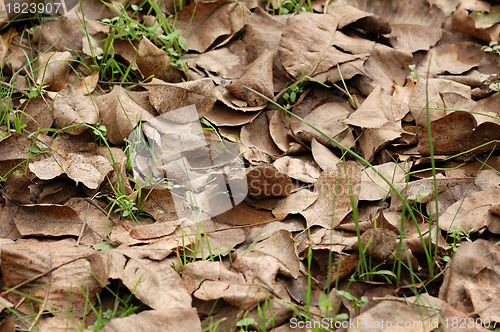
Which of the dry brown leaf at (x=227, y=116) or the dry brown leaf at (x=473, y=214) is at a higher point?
the dry brown leaf at (x=227, y=116)

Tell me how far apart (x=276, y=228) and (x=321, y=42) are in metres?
1.16

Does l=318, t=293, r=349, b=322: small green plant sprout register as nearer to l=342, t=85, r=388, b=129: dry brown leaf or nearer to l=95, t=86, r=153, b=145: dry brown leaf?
l=342, t=85, r=388, b=129: dry brown leaf

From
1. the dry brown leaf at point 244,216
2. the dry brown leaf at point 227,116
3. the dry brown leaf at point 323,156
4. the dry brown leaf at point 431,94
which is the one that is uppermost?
the dry brown leaf at point 431,94

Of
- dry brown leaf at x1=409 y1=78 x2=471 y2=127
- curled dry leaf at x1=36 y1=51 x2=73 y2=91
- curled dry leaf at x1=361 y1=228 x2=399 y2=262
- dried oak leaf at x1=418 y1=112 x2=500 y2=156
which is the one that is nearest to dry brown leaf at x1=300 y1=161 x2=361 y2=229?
curled dry leaf at x1=361 y1=228 x2=399 y2=262

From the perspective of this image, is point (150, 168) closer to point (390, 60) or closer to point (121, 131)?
point (121, 131)

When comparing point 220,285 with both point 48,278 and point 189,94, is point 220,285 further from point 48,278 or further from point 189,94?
point 189,94

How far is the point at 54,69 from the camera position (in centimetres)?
247

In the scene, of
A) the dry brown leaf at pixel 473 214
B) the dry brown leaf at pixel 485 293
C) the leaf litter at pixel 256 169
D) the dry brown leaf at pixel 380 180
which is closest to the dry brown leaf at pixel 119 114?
the leaf litter at pixel 256 169

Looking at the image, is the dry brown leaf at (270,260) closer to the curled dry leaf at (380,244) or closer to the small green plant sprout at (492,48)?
the curled dry leaf at (380,244)

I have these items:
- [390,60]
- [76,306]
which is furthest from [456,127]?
[76,306]

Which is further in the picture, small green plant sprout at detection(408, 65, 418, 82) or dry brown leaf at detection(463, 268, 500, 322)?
small green plant sprout at detection(408, 65, 418, 82)

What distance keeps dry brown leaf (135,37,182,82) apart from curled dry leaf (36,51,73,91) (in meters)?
0.39

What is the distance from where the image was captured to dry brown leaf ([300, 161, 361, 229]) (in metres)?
1.94

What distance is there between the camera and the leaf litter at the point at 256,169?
1.62 m
